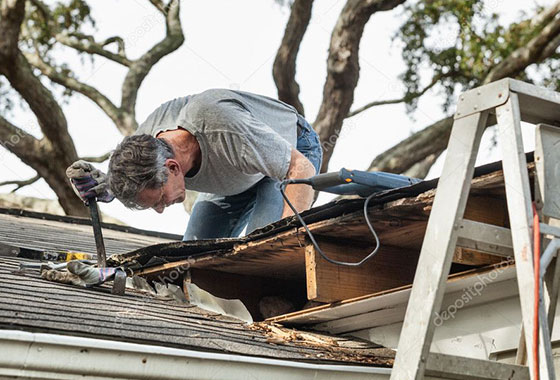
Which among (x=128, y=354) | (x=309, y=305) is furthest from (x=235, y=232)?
(x=128, y=354)

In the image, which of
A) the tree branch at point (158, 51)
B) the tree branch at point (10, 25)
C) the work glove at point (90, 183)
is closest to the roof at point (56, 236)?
the work glove at point (90, 183)

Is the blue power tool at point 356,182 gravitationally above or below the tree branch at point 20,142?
below

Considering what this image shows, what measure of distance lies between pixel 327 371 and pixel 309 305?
75 cm

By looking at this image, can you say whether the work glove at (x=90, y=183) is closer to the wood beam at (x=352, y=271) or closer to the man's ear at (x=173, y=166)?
the man's ear at (x=173, y=166)

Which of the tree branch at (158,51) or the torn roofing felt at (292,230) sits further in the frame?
the tree branch at (158,51)

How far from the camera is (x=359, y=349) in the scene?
303cm

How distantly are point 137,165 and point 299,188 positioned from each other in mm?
775

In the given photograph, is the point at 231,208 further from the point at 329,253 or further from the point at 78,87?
the point at 78,87

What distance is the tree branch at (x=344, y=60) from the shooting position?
1038cm

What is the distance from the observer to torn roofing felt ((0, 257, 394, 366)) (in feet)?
7.53

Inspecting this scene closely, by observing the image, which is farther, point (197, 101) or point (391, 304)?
point (197, 101)

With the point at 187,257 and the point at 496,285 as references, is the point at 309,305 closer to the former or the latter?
the point at 187,257

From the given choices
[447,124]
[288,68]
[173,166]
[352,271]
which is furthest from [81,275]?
[447,124]

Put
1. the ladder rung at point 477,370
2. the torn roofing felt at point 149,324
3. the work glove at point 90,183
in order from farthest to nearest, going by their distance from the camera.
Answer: the work glove at point 90,183
the torn roofing felt at point 149,324
the ladder rung at point 477,370
